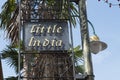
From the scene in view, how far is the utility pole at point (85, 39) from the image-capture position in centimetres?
877

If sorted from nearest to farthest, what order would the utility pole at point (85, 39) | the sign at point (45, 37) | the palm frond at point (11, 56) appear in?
1. the utility pole at point (85, 39)
2. the sign at point (45, 37)
3. the palm frond at point (11, 56)

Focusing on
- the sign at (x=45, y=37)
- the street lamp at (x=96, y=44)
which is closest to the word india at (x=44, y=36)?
the sign at (x=45, y=37)

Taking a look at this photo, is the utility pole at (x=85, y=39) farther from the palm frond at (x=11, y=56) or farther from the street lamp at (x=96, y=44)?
the palm frond at (x=11, y=56)

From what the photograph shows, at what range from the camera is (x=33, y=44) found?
385 inches

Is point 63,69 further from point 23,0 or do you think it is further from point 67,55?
point 23,0

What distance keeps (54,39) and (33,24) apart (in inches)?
21.5

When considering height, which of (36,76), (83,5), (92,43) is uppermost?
(83,5)

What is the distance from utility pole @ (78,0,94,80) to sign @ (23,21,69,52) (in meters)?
0.78

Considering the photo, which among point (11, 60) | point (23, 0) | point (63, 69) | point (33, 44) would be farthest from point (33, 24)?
point (11, 60)

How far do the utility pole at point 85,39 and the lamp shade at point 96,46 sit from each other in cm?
48

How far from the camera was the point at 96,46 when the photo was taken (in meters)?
10.1

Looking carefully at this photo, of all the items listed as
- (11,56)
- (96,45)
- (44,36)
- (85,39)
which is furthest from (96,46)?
(11,56)

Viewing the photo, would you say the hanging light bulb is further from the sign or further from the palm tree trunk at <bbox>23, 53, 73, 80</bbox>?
the palm tree trunk at <bbox>23, 53, 73, 80</bbox>

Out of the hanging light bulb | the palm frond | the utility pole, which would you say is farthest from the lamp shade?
the palm frond
